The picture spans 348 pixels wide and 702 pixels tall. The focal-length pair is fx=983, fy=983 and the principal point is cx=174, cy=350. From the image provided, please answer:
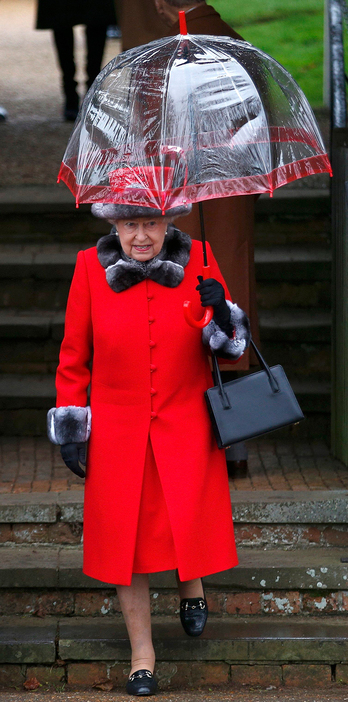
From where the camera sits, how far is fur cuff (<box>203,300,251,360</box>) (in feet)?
10.9

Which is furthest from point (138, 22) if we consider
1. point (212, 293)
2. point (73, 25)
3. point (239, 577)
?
point (239, 577)

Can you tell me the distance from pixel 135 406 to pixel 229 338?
1.30 feet

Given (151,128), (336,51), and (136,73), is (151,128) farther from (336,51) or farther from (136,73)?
(336,51)

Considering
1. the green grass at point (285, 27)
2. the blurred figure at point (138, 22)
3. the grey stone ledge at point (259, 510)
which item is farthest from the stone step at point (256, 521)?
the green grass at point (285, 27)

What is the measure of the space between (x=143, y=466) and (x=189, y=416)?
0.23 meters

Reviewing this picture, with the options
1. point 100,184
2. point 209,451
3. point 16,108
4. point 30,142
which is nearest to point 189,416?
point 209,451

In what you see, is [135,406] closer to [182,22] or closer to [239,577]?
[239,577]

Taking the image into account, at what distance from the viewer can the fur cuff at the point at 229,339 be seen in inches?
131

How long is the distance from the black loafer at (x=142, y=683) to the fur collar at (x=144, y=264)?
1364 millimetres

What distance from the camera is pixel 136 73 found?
3.11m

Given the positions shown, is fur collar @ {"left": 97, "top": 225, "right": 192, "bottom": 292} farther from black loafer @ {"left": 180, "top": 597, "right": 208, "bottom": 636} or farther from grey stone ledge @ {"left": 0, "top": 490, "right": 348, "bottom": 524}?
grey stone ledge @ {"left": 0, "top": 490, "right": 348, "bottom": 524}

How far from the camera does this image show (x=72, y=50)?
841 centimetres

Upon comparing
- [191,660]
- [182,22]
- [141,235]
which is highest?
[182,22]

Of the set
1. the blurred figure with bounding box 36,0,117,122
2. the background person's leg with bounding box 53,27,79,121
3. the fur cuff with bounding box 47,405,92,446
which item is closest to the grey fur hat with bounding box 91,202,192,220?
the fur cuff with bounding box 47,405,92,446
